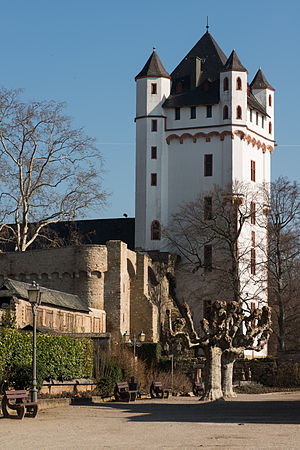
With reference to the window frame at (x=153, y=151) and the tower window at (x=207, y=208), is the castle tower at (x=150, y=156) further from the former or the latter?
the tower window at (x=207, y=208)

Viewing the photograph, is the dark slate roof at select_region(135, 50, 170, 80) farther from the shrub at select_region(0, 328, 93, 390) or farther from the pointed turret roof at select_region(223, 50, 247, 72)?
the shrub at select_region(0, 328, 93, 390)

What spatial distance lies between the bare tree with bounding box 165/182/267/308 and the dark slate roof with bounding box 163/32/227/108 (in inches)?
284

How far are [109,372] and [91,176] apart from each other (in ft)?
69.2

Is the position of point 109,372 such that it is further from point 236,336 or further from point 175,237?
point 175,237

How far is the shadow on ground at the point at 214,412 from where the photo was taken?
21703mm

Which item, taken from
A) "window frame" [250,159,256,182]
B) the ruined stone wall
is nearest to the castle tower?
"window frame" [250,159,256,182]

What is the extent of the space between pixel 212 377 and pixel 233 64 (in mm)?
35775

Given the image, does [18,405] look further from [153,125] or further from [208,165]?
[153,125]

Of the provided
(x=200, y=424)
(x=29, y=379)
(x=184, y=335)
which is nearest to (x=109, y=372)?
(x=184, y=335)

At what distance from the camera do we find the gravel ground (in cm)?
1633

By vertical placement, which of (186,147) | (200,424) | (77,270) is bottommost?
(200,424)

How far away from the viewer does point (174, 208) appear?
62.0m

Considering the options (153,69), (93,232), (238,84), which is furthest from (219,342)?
(153,69)

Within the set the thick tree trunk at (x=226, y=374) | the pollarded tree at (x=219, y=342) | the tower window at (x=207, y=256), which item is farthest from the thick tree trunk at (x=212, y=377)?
the tower window at (x=207, y=256)
